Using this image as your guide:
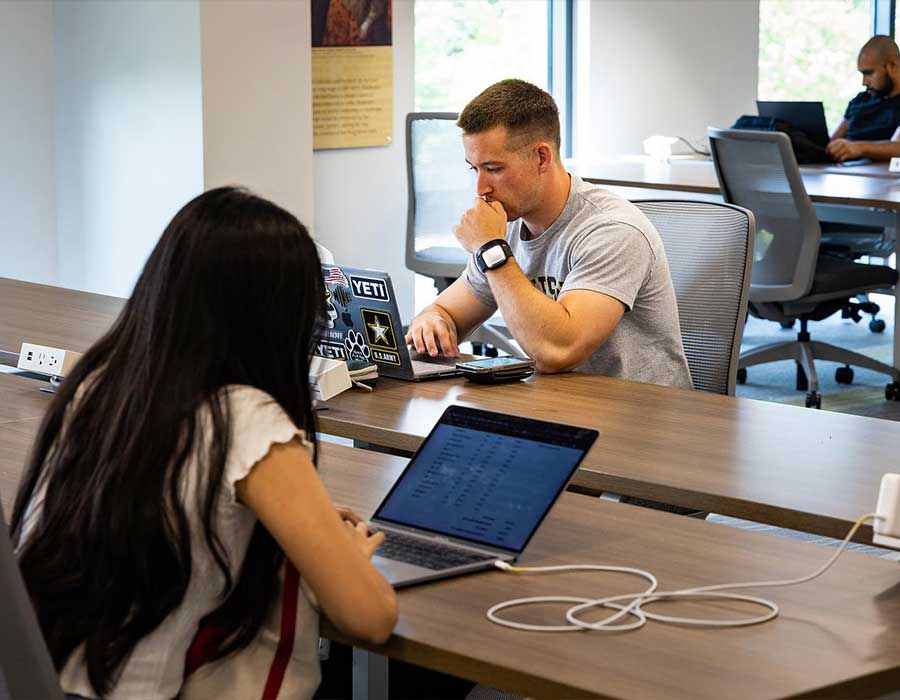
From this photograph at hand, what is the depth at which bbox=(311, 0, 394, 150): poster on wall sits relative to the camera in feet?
17.4

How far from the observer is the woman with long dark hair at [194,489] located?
126 cm

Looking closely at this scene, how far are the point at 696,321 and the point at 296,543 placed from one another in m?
1.50

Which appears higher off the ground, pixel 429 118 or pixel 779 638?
pixel 429 118

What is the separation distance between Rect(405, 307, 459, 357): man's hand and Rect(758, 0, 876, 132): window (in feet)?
18.3

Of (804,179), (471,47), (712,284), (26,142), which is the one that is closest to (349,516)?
(712,284)

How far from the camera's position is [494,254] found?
2.40 metres

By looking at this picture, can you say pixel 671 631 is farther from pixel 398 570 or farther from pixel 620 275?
pixel 620 275

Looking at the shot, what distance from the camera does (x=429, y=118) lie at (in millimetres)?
4805

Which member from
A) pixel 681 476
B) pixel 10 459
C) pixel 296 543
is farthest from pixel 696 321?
pixel 296 543

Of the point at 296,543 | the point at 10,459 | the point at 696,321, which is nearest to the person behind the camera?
the point at 296,543

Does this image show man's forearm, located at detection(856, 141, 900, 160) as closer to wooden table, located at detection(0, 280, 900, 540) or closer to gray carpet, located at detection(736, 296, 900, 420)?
gray carpet, located at detection(736, 296, 900, 420)

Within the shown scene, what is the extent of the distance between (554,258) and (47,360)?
0.93 metres

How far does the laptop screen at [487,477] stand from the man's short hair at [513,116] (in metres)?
1.00

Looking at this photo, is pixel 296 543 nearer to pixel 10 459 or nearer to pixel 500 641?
pixel 500 641
